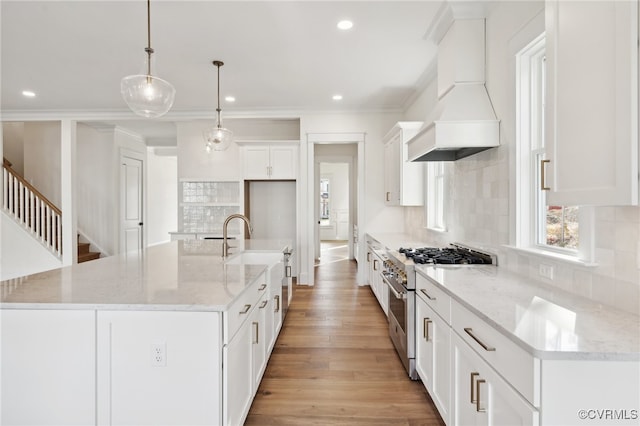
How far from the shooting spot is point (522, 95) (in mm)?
2209

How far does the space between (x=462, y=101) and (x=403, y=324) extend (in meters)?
1.73

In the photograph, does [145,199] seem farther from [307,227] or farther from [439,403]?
[439,403]

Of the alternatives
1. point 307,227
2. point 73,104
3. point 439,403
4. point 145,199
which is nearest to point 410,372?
point 439,403

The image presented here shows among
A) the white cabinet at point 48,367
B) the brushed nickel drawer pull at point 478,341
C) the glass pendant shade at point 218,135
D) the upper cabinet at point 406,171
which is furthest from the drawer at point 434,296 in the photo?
the glass pendant shade at point 218,135

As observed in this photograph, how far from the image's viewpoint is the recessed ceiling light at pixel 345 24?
9.79ft

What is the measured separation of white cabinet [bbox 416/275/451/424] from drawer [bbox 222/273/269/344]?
1076 millimetres

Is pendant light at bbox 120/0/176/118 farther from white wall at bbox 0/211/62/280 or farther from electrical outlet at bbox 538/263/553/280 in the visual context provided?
white wall at bbox 0/211/62/280

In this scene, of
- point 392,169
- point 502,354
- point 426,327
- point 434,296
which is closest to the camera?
point 502,354

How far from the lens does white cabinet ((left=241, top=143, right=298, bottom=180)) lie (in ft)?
19.2

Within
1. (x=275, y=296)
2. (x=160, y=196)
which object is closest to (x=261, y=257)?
(x=275, y=296)

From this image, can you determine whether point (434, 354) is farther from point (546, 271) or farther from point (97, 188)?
point (97, 188)

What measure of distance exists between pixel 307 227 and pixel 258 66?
258 cm

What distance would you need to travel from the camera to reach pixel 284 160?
5.86 metres

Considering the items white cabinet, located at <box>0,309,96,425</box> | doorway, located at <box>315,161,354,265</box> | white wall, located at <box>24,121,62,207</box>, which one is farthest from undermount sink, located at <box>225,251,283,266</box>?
doorway, located at <box>315,161,354,265</box>
